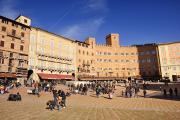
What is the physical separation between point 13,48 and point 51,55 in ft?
38.5

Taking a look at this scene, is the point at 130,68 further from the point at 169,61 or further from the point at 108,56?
the point at 169,61

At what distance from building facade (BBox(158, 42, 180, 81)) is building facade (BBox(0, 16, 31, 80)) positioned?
164 feet

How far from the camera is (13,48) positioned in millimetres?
43469

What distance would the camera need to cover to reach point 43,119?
10672 millimetres

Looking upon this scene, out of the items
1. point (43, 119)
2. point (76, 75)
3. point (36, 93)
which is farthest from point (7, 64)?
point (43, 119)

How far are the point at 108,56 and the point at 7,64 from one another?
40.5 metres

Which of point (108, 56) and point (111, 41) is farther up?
point (111, 41)

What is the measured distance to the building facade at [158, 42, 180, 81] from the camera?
6625 centimetres

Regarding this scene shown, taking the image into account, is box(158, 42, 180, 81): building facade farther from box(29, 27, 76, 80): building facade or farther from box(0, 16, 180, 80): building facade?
box(29, 27, 76, 80): building facade

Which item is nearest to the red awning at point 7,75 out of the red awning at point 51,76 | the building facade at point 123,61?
the red awning at point 51,76

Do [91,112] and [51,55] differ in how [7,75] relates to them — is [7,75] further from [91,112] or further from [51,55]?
[91,112]

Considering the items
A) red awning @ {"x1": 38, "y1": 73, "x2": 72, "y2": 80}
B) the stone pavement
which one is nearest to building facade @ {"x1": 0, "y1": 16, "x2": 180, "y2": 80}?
red awning @ {"x1": 38, "y1": 73, "x2": 72, "y2": 80}

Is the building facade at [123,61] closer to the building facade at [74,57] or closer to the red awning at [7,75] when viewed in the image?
the building facade at [74,57]

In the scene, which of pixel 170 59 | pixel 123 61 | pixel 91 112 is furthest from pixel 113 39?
pixel 91 112
